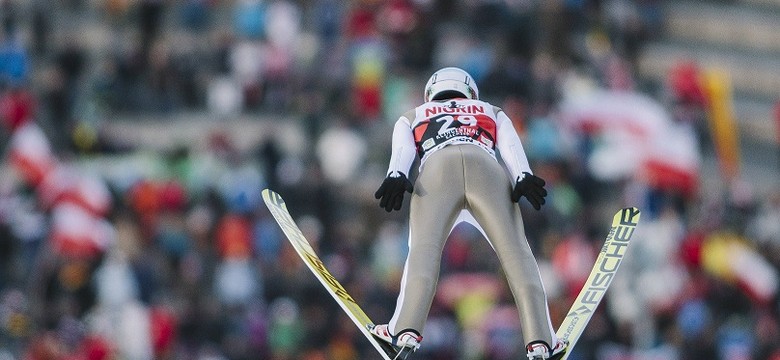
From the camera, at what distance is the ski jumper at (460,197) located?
1442 centimetres

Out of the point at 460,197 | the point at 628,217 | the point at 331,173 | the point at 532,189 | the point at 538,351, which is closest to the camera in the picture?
the point at 538,351

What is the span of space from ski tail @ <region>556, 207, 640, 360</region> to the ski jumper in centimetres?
103

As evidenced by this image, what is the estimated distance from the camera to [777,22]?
31672 mm

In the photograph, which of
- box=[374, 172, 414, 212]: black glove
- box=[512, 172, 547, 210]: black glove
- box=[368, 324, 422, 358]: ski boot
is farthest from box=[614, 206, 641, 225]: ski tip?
box=[368, 324, 422, 358]: ski boot

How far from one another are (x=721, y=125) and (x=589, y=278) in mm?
12351

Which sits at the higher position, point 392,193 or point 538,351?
point 392,193

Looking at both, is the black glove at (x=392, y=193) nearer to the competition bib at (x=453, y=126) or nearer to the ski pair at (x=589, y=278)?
the competition bib at (x=453, y=126)

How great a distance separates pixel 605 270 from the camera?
52.5 feet

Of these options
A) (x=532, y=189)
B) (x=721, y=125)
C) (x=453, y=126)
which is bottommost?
(x=532, y=189)

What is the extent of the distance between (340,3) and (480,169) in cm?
1394

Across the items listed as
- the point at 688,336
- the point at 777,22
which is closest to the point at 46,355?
the point at 688,336

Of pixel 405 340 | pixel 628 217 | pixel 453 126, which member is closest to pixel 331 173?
pixel 628 217

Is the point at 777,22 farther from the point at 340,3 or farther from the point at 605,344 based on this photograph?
the point at 605,344

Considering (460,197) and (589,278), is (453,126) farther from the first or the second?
(589,278)
